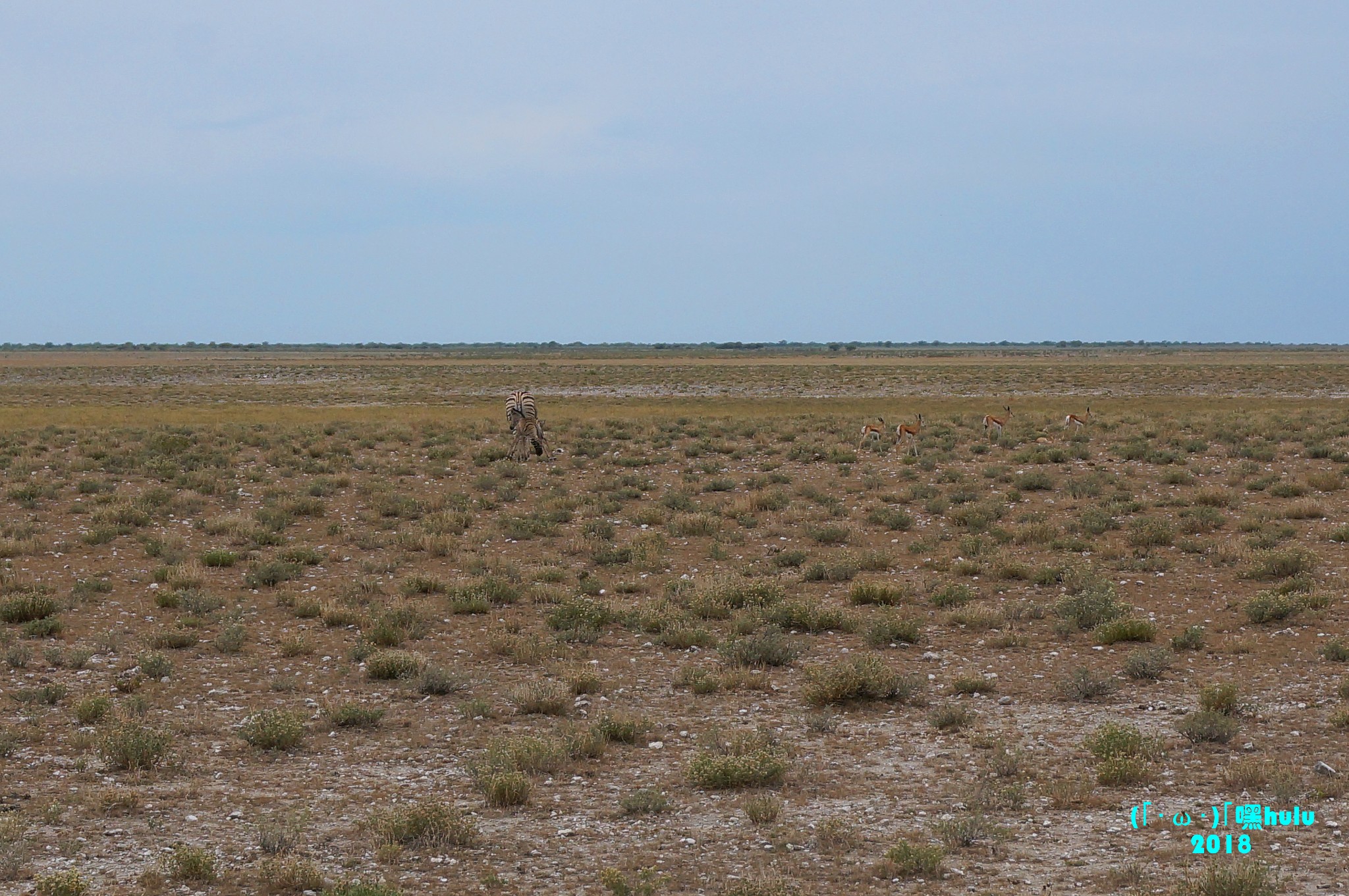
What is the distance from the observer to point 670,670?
11.8 m

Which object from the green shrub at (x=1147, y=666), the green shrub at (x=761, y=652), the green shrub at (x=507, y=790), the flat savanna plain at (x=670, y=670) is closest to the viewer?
the flat savanna plain at (x=670, y=670)

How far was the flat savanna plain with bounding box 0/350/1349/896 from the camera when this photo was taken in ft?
23.6

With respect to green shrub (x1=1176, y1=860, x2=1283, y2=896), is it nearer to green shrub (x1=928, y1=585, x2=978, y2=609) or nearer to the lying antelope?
green shrub (x1=928, y1=585, x2=978, y2=609)

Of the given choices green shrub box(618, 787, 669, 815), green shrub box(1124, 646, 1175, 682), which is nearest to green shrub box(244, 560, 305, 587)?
green shrub box(618, 787, 669, 815)

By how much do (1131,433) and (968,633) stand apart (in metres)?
20.8

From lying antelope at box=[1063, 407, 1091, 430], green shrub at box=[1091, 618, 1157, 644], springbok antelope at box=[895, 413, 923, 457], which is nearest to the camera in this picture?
green shrub at box=[1091, 618, 1157, 644]

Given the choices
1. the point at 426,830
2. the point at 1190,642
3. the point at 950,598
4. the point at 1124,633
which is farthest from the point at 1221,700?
the point at 426,830

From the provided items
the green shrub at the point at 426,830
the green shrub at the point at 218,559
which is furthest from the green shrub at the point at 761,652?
the green shrub at the point at 218,559

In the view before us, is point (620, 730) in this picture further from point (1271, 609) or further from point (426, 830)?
point (1271, 609)

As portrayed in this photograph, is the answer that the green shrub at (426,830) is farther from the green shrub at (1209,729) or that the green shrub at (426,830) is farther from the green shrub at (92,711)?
the green shrub at (1209,729)

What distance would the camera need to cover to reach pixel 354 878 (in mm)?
6836

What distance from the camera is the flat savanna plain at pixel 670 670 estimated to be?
7.20 m

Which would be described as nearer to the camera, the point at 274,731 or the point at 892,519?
the point at 274,731

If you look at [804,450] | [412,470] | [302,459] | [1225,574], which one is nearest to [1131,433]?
[804,450]
